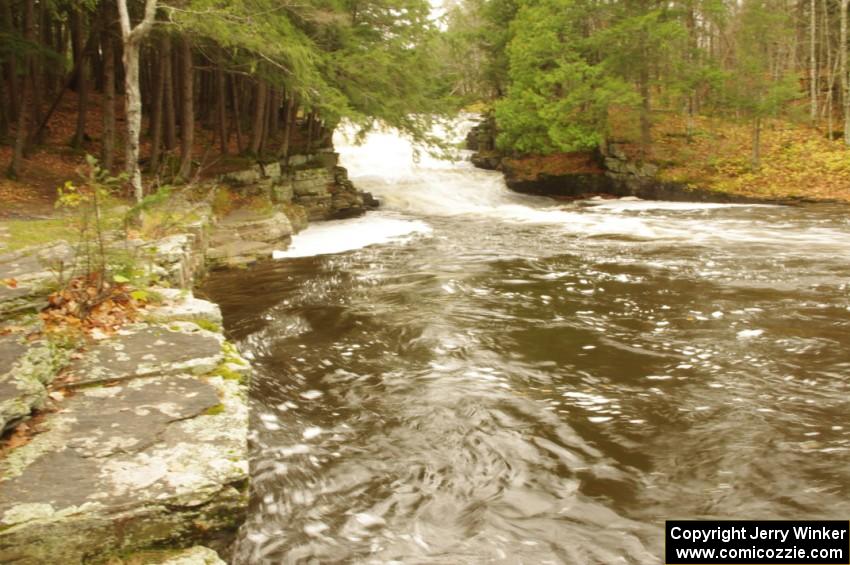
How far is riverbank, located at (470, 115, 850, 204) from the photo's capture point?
2095 centimetres

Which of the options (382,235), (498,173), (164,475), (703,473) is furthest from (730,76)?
(164,475)

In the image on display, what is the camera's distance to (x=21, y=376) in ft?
11.7

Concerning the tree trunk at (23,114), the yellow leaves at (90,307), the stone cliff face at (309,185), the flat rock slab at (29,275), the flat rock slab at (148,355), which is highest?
the tree trunk at (23,114)

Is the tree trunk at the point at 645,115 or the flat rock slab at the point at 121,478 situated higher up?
the tree trunk at the point at 645,115

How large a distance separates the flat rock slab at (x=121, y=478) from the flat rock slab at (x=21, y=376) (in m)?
0.15

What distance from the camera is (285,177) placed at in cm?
1989

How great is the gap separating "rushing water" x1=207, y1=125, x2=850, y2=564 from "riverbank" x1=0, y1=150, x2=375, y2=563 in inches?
28.9

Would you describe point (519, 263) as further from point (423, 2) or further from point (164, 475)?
point (423, 2)

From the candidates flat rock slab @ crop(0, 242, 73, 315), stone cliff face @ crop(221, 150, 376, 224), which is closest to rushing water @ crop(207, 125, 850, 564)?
flat rock slab @ crop(0, 242, 73, 315)

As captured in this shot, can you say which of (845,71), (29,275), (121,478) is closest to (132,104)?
(29,275)

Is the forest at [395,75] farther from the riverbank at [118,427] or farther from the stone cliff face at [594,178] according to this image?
the riverbank at [118,427]

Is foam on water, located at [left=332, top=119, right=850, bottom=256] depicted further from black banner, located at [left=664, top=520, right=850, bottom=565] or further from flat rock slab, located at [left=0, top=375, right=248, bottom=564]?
flat rock slab, located at [left=0, top=375, right=248, bottom=564]

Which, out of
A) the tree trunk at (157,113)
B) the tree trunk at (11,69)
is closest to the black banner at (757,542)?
the tree trunk at (157,113)

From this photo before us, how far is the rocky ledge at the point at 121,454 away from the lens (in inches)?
105
